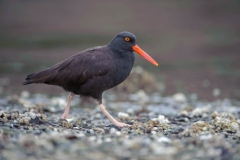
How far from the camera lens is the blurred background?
15703 millimetres

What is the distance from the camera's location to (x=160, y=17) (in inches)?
1249

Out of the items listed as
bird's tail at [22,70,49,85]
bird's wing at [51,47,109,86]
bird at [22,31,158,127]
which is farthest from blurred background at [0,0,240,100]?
bird's wing at [51,47,109,86]

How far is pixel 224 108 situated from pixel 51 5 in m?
25.6

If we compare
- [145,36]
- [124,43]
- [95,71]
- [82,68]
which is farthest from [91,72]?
[145,36]

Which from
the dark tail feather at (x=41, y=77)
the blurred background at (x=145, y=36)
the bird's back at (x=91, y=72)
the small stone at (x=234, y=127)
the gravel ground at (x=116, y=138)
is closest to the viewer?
the gravel ground at (x=116, y=138)

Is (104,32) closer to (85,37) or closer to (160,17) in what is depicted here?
(85,37)

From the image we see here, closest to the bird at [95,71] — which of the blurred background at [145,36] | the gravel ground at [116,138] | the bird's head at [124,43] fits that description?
the bird's head at [124,43]

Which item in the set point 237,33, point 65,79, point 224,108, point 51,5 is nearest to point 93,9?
point 51,5

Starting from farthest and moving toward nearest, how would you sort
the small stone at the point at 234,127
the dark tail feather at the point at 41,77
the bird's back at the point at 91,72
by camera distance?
the dark tail feather at the point at 41,77 → the bird's back at the point at 91,72 → the small stone at the point at 234,127

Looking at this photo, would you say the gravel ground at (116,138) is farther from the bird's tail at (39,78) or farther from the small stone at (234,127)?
the bird's tail at (39,78)

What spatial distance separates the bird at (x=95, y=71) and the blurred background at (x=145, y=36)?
517cm

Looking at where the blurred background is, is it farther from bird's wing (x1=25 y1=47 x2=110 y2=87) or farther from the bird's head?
bird's wing (x1=25 y1=47 x2=110 y2=87)

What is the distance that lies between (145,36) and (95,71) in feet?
60.2

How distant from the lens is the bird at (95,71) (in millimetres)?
8078
